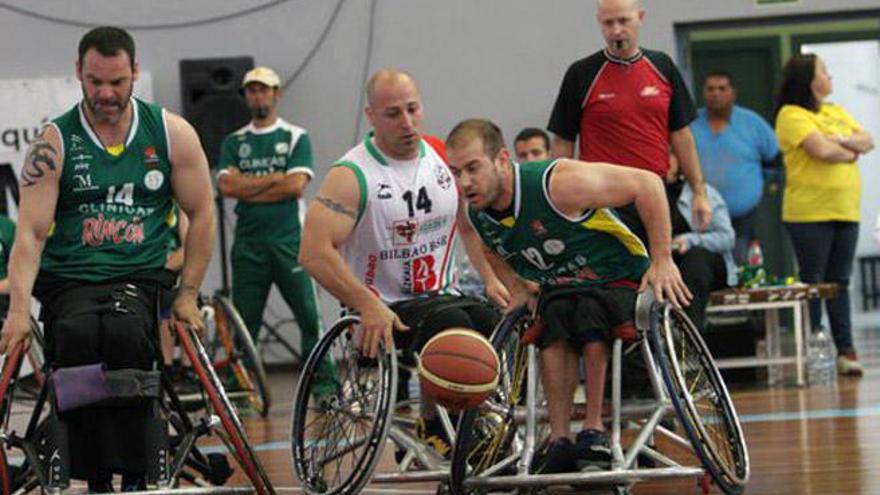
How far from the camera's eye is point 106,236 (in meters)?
5.42

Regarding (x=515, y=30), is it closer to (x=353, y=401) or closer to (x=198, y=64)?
(x=198, y=64)

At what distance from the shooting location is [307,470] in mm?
5426

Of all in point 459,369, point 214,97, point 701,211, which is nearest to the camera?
point 459,369

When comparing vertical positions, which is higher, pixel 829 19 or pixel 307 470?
pixel 829 19

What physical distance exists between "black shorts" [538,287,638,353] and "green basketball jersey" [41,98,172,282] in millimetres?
1119

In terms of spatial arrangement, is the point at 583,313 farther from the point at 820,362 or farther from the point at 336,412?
the point at 820,362

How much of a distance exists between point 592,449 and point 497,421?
268 millimetres

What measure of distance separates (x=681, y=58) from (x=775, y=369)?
122 inches

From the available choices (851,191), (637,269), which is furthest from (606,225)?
(851,191)

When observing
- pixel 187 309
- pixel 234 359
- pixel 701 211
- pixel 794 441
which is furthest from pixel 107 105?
pixel 234 359

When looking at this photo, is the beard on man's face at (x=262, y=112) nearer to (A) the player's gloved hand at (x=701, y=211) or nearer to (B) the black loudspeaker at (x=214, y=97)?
(B) the black loudspeaker at (x=214, y=97)

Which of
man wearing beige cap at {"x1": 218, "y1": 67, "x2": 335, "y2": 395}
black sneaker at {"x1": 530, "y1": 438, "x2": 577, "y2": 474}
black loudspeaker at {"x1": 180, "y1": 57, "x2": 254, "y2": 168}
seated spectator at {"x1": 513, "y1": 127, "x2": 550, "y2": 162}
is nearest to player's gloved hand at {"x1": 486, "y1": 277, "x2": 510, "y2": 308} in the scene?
black sneaker at {"x1": 530, "y1": 438, "x2": 577, "y2": 474}

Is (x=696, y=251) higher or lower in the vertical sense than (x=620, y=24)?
lower

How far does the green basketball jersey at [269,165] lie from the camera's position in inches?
364
